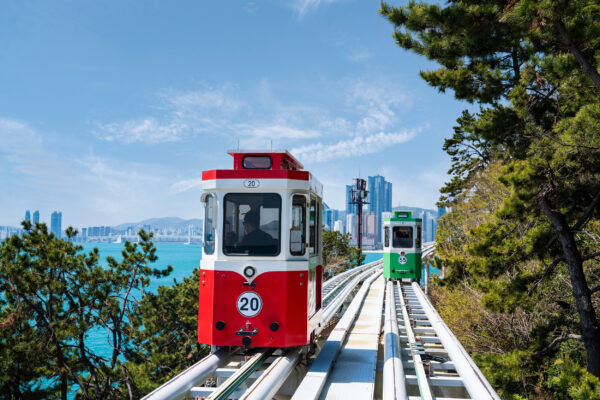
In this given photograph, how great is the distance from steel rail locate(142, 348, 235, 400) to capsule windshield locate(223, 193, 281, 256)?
4.52ft

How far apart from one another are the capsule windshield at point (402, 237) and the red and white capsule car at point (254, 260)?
1411 centimetres

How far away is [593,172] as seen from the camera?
29.8ft

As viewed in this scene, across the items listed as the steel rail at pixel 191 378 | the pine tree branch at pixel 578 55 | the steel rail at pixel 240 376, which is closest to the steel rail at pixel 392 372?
the steel rail at pixel 191 378

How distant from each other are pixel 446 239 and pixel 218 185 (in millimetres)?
23931

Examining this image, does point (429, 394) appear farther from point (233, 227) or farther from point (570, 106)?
point (570, 106)

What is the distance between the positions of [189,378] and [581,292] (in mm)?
8588

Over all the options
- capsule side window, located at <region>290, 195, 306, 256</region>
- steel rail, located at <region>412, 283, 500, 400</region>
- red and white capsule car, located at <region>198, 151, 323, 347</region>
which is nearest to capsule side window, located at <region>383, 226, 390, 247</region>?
steel rail, located at <region>412, 283, 500, 400</region>

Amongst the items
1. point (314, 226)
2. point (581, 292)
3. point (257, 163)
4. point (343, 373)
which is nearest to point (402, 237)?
point (581, 292)

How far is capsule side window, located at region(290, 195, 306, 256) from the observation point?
6.26m

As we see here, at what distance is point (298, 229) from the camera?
6.38m

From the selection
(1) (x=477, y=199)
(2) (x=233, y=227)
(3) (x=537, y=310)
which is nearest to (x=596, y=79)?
(2) (x=233, y=227)

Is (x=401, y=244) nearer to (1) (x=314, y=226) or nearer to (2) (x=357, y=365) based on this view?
(1) (x=314, y=226)

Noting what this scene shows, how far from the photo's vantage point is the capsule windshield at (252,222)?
6184mm

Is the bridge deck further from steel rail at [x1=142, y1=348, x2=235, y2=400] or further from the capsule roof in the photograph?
the capsule roof
